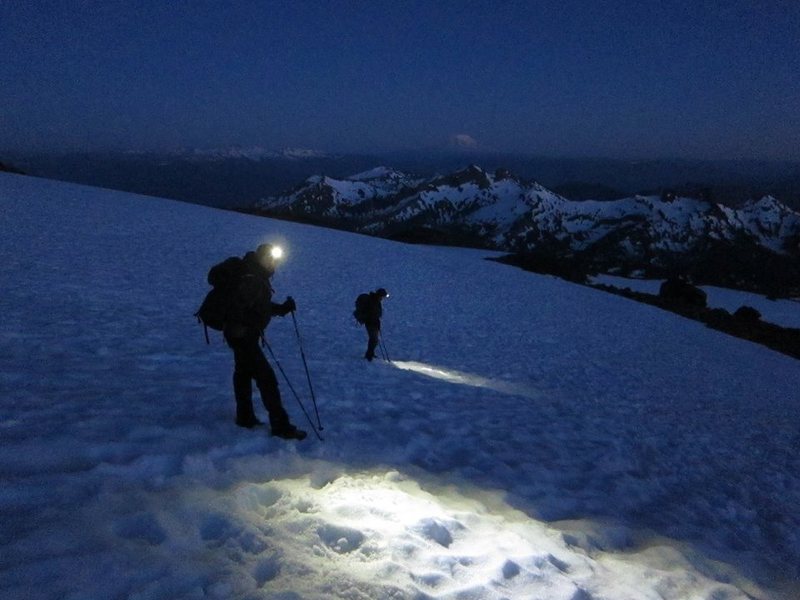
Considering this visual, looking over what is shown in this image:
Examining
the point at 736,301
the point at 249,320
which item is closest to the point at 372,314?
the point at 249,320

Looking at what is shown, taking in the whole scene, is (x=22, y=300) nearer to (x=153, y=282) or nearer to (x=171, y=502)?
(x=153, y=282)

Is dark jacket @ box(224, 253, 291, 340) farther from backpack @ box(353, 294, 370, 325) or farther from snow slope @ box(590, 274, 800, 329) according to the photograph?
snow slope @ box(590, 274, 800, 329)

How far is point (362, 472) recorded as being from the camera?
19.6 feet

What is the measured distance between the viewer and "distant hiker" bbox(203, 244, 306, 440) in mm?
5965

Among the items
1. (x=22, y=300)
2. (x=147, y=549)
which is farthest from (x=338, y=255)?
(x=147, y=549)

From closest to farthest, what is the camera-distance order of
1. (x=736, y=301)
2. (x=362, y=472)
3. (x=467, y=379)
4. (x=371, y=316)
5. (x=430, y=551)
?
1. (x=430, y=551)
2. (x=362, y=472)
3. (x=467, y=379)
4. (x=371, y=316)
5. (x=736, y=301)

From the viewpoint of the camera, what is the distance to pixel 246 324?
605 cm

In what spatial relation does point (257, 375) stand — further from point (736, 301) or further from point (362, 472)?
point (736, 301)

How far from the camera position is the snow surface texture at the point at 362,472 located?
3.85 metres

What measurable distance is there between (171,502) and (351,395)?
18.3ft

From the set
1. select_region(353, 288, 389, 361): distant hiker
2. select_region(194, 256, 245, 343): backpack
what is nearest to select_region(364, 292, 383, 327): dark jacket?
select_region(353, 288, 389, 361): distant hiker

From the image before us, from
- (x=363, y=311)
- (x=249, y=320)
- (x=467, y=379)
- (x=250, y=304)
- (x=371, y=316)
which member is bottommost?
(x=467, y=379)

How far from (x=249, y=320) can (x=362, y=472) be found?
2410mm

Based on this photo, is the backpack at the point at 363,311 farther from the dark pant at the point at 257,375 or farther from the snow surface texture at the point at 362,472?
the dark pant at the point at 257,375
